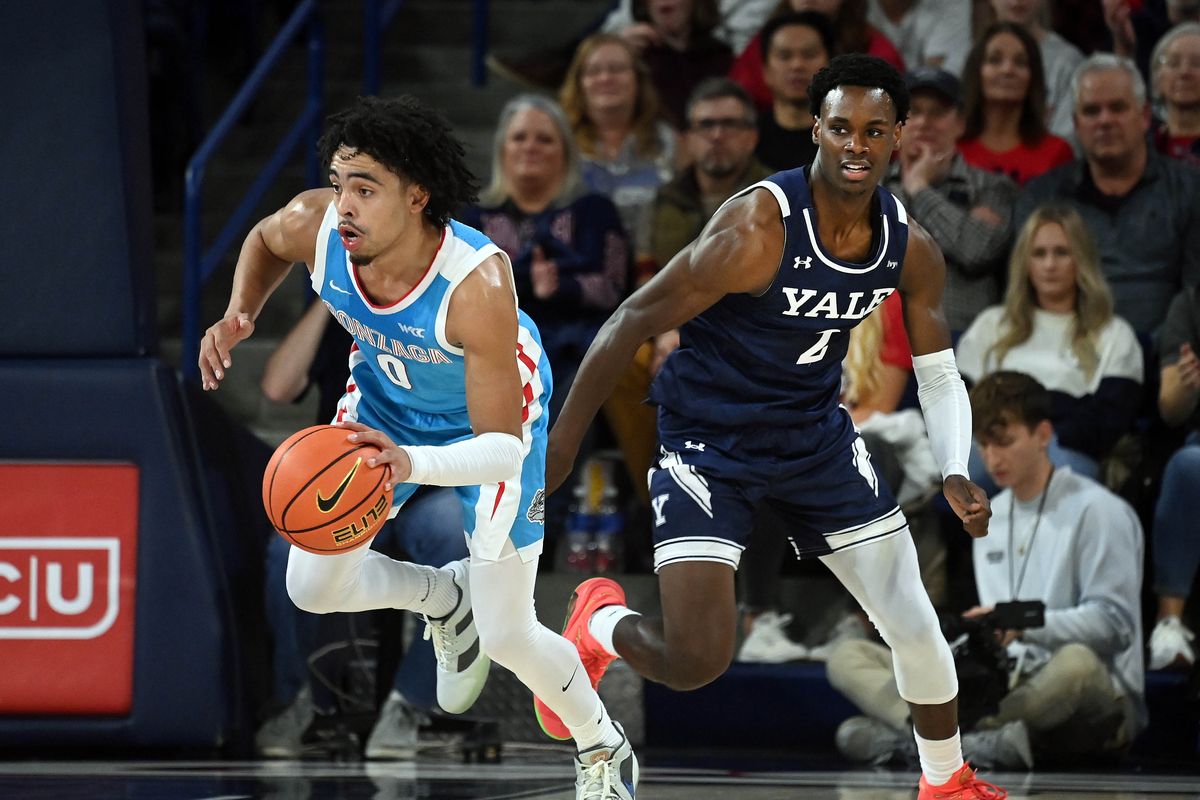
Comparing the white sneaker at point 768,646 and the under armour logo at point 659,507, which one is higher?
the under armour logo at point 659,507

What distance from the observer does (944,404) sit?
14.5 feet

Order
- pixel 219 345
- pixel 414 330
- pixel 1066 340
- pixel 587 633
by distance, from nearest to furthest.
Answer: pixel 219 345, pixel 414 330, pixel 587 633, pixel 1066 340

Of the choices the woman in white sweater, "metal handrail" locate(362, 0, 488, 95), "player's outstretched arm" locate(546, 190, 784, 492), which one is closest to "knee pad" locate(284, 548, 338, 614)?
"player's outstretched arm" locate(546, 190, 784, 492)

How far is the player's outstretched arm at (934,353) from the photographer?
4.38 metres

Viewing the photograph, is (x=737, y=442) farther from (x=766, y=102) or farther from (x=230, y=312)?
(x=766, y=102)

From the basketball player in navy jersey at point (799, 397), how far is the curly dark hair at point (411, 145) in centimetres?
54

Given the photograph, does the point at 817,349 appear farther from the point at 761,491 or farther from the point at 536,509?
the point at 536,509

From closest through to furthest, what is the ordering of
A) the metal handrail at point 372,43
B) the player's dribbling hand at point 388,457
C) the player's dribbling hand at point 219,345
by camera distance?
the player's dribbling hand at point 388,457 < the player's dribbling hand at point 219,345 < the metal handrail at point 372,43

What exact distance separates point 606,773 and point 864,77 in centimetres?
188

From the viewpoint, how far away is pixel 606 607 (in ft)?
15.8

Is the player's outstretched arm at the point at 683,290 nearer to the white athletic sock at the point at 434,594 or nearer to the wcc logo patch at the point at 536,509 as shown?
the wcc logo patch at the point at 536,509

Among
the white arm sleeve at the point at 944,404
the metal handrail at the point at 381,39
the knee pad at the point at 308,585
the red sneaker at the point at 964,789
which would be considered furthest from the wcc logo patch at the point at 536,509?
the metal handrail at the point at 381,39

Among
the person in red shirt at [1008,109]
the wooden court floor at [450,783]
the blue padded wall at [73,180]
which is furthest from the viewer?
the person in red shirt at [1008,109]

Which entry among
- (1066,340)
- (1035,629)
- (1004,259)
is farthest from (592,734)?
(1004,259)
